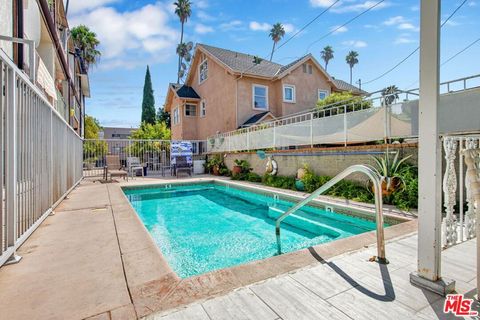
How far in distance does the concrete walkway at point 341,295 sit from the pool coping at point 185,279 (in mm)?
108

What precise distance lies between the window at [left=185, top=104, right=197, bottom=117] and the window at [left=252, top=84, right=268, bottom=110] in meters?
6.45

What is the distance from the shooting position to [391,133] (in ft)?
21.2

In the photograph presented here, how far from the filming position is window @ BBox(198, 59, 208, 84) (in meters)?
20.2

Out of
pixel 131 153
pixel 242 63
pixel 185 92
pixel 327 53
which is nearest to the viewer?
pixel 131 153

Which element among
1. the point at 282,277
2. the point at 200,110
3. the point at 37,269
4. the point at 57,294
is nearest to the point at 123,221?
the point at 37,269

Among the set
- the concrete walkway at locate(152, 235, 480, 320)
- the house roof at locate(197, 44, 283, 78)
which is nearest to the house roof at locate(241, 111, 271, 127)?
the house roof at locate(197, 44, 283, 78)

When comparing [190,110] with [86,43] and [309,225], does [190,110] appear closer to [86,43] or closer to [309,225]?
[86,43]

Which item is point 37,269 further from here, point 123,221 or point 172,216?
point 172,216

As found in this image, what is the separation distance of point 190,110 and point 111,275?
65.3 ft

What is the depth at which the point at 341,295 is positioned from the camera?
6.48ft

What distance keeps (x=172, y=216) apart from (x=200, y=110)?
15504 mm

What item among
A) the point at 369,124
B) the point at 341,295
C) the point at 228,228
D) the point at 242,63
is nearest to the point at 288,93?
the point at 242,63

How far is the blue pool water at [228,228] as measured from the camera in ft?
13.6

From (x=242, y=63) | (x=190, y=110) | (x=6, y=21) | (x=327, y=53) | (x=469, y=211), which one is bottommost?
(x=469, y=211)
